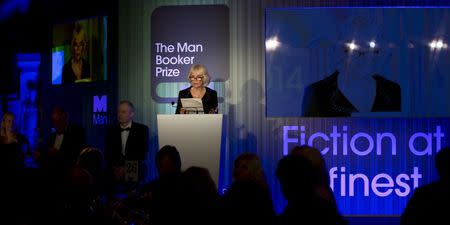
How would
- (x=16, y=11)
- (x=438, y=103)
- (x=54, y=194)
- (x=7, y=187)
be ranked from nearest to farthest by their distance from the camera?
1. (x=54, y=194)
2. (x=7, y=187)
3. (x=438, y=103)
4. (x=16, y=11)

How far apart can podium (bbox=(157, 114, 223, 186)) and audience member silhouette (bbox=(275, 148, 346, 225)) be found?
144 inches

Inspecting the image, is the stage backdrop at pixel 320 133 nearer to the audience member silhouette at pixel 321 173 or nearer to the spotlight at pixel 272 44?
the spotlight at pixel 272 44

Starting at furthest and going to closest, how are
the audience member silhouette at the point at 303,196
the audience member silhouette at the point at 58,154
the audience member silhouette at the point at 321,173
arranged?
1. the audience member silhouette at the point at 58,154
2. the audience member silhouette at the point at 321,173
3. the audience member silhouette at the point at 303,196

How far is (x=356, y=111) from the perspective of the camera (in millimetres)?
7824

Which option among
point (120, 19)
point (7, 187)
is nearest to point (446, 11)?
point (120, 19)

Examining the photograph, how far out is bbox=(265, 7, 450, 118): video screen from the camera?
7.79 meters

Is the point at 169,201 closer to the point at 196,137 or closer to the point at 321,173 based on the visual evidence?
the point at 321,173

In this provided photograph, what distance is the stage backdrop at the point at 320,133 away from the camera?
307 inches

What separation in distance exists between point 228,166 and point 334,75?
1602 millimetres

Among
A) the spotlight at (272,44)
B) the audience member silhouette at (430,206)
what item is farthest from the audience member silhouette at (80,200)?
the spotlight at (272,44)

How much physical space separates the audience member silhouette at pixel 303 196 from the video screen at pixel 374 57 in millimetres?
5098

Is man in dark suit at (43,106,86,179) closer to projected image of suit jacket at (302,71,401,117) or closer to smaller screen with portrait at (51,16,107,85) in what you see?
smaller screen with portrait at (51,16,107,85)

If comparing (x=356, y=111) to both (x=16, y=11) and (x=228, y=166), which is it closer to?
(x=228, y=166)

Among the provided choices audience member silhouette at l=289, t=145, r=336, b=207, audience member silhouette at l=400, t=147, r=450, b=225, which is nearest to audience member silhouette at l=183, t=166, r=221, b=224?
audience member silhouette at l=289, t=145, r=336, b=207
